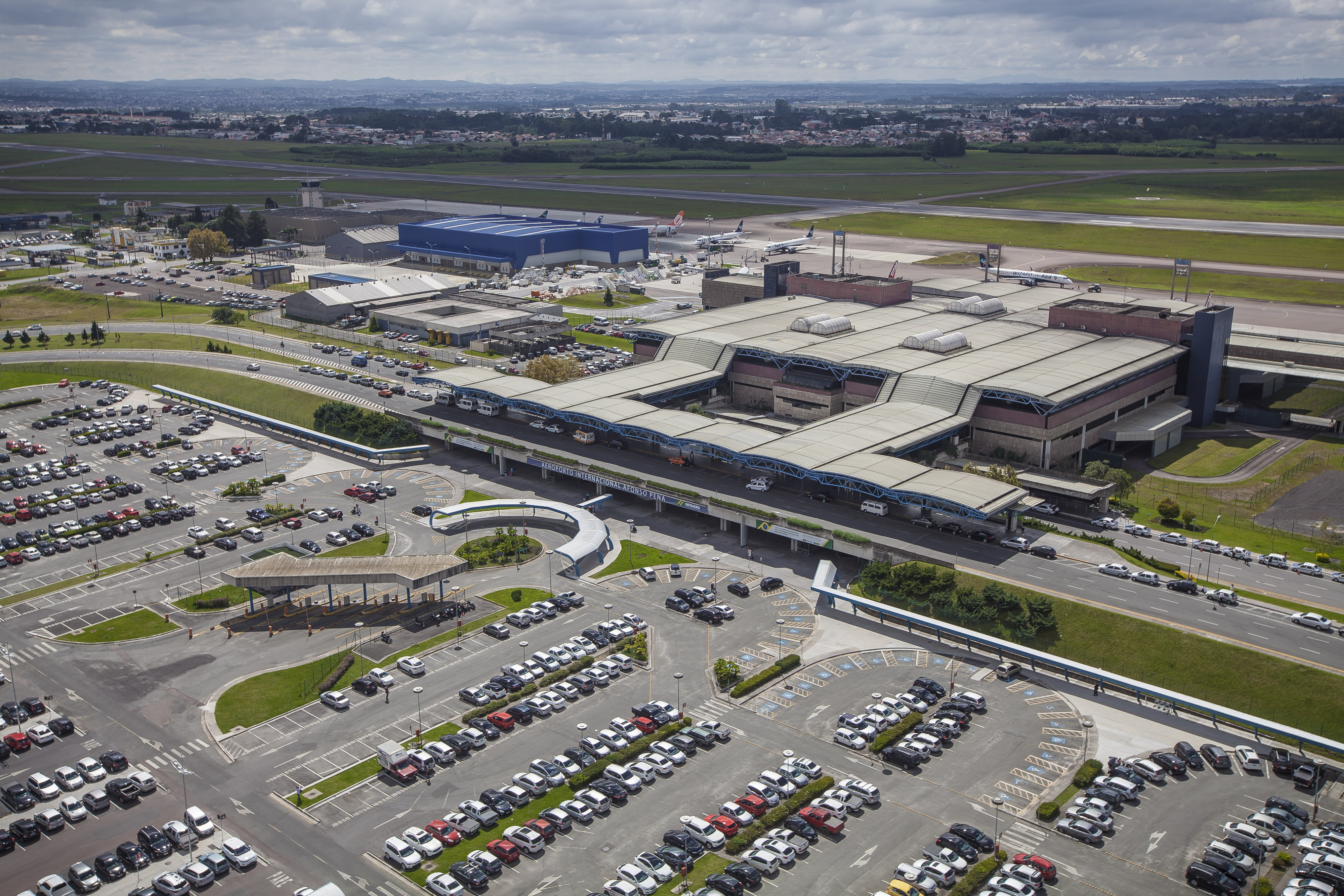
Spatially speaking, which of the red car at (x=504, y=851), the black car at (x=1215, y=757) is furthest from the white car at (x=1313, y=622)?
the red car at (x=504, y=851)

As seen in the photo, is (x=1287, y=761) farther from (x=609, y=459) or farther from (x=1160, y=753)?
(x=609, y=459)

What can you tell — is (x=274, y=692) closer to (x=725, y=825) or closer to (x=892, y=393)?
(x=725, y=825)

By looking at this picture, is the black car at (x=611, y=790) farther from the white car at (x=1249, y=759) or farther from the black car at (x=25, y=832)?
the white car at (x=1249, y=759)

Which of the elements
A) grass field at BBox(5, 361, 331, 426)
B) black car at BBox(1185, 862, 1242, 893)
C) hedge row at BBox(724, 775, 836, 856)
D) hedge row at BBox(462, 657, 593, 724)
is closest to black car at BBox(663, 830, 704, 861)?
hedge row at BBox(724, 775, 836, 856)

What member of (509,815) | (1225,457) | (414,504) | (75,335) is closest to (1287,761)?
(509,815)

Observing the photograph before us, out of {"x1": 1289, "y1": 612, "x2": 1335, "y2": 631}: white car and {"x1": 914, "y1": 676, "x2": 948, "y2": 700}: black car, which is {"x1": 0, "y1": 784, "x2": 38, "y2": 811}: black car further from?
{"x1": 1289, "y1": 612, "x2": 1335, "y2": 631}: white car
